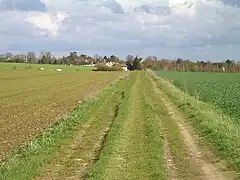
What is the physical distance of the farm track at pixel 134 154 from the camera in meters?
10.8

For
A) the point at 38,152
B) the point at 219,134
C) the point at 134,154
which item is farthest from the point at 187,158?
the point at 38,152

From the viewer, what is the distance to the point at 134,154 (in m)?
13.1

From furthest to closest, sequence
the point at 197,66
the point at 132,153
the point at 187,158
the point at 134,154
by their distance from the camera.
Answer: the point at 197,66 < the point at 132,153 < the point at 134,154 < the point at 187,158

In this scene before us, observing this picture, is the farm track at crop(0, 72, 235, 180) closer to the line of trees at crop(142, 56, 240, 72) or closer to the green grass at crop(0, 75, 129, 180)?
the green grass at crop(0, 75, 129, 180)

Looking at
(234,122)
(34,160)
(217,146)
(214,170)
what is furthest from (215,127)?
(34,160)

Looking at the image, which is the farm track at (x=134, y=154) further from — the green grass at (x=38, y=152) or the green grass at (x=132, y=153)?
the green grass at (x=38, y=152)

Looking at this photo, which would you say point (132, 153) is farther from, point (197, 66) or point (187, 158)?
point (197, 66)

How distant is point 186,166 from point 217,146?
3093 mm

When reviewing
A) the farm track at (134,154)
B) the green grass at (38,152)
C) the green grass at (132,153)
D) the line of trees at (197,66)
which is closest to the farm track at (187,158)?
the farm track at (134,154)

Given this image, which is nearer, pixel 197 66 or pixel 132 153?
pixel 132 153

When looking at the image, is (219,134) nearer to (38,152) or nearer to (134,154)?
(134,154)

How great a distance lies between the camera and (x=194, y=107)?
1046 inches

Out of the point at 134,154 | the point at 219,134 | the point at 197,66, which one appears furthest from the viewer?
the point at 197,66

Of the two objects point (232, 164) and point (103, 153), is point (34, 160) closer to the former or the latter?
point (103, 153)
